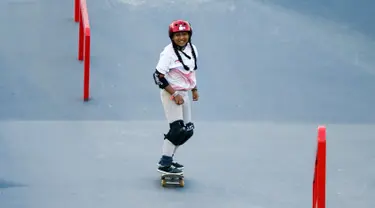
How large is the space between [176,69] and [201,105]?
2808 millimetres

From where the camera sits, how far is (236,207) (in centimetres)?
980

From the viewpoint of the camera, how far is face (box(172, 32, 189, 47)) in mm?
10039

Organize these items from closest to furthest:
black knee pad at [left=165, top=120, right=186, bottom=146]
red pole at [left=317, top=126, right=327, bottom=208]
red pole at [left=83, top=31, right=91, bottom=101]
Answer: red pole at [left=317, top=126, right=327, bottom=208] < black knee pad at [left=165, top=120, right=186, bottom=146] < red pole at [left=83, top=31, right=91, bottom=101]

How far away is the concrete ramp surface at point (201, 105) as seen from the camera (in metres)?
10.3

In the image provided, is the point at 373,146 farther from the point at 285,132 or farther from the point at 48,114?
the point at 48,114

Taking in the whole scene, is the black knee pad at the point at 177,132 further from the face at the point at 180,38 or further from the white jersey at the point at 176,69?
the face at the point at 180,38

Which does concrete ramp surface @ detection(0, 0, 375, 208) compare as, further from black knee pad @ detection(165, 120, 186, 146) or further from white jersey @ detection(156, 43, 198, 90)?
white jersey @ detection(156, 43, 198, 90)

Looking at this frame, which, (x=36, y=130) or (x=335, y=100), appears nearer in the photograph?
(x=36, y=130)

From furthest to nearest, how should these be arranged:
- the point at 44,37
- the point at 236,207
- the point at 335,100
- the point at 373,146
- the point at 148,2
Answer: the point at 148,2
the point at 44,37
the point at 335,100
the point at 373,146
the point at 236,207

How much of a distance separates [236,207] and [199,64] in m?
Result: 4.33

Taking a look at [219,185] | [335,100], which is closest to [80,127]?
[219,185]

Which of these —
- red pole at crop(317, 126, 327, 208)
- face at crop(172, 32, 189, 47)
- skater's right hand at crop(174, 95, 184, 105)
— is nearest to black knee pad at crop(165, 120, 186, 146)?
skater's right hand at crop(174, 95, 184, 105)

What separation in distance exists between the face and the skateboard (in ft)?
4.10

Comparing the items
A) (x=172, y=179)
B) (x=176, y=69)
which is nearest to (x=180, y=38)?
(x=176, y=69)
